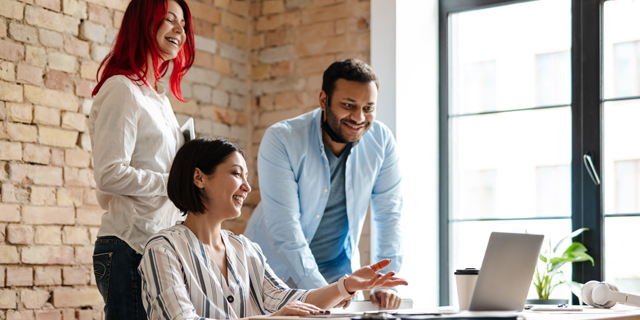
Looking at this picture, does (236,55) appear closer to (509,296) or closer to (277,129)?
(277,129)

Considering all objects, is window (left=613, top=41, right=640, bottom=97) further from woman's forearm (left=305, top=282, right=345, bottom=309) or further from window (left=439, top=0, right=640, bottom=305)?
woman's forearm (left=305, top=282, right=345, bottom=309)

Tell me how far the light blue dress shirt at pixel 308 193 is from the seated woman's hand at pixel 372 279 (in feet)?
1.84

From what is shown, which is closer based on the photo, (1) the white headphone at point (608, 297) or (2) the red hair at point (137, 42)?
(1) the white headphone at point (608, 297)

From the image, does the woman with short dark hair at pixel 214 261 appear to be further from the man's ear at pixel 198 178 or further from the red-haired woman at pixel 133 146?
the red-haired woman at pixel 133 146

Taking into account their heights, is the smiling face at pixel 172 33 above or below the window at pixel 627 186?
above

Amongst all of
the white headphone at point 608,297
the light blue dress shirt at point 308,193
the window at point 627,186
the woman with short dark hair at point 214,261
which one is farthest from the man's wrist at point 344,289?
the window at point 627,186

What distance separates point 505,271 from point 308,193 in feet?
3.90

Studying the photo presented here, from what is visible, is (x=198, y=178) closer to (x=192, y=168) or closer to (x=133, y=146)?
(x=192, y=168)

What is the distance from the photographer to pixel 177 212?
7.00 ft

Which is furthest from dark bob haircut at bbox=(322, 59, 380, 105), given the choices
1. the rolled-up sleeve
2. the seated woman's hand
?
the seated woman's hand

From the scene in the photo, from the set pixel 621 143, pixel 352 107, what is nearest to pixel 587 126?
pixel 621 143

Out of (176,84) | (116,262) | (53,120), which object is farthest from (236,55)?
(116,262)

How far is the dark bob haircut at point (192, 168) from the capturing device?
1.86 m

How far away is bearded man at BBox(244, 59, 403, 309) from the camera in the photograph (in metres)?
2.45
